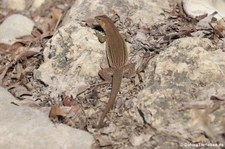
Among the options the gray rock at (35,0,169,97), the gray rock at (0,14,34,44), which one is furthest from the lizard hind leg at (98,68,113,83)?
the gray rock at (0,14,34,44)

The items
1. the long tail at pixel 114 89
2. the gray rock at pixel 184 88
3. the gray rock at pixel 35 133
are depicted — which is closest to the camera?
the gray rock at pixel 184 88

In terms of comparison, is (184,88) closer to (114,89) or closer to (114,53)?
(114,89)

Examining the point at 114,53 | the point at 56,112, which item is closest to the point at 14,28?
the point at 114,53

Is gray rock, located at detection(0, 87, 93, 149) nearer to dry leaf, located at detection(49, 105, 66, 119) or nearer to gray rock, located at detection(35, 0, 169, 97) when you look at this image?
dry leaf, located at detection(49, 105, 66, 119)

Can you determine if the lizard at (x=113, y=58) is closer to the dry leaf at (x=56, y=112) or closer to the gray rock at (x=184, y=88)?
the gray rock at (x=184, y=88)

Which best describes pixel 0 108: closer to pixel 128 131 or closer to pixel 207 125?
pixel 128 131

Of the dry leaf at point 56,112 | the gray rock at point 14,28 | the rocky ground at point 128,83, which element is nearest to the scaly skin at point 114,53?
the rocky ground at point 128,83
